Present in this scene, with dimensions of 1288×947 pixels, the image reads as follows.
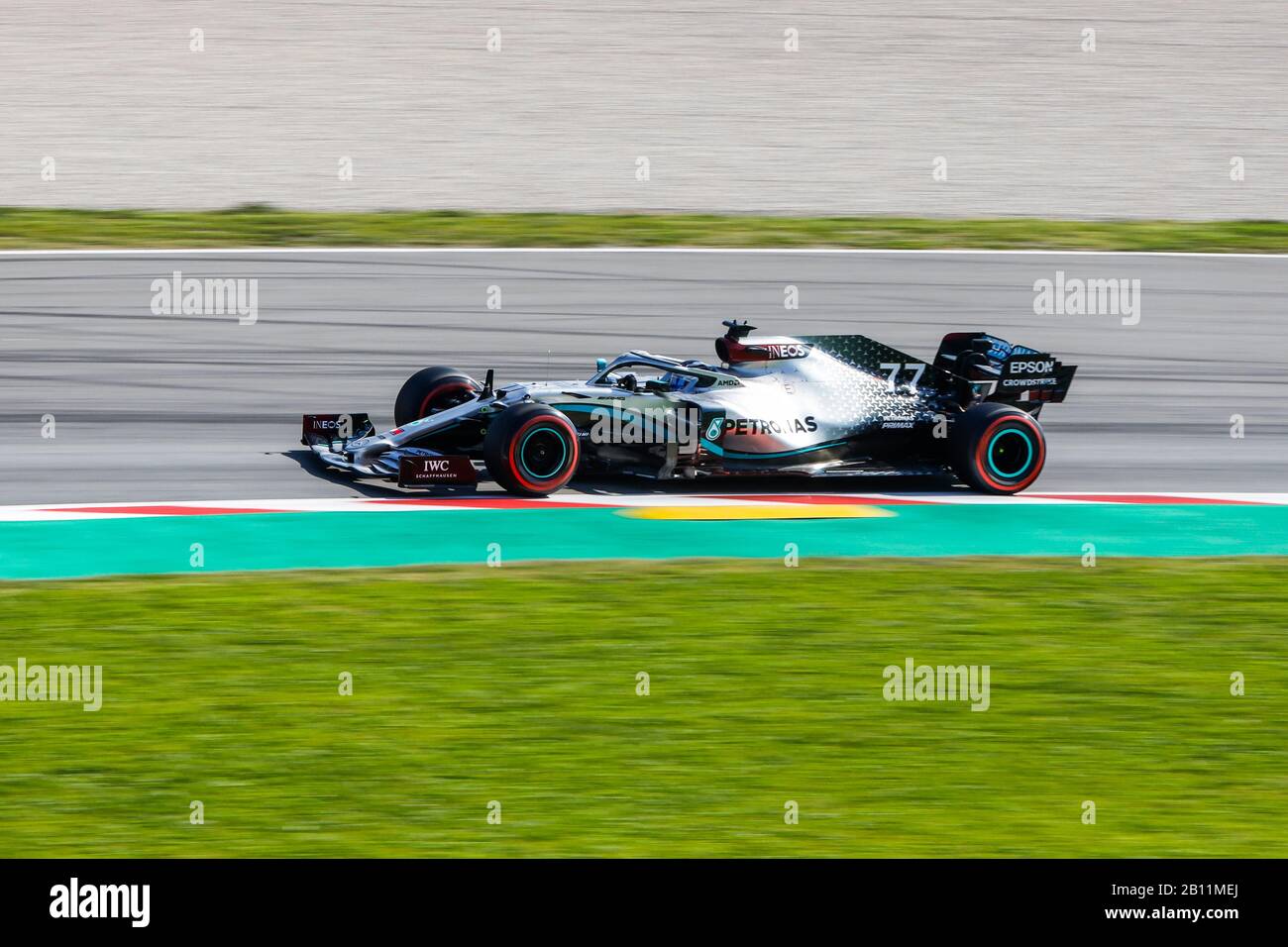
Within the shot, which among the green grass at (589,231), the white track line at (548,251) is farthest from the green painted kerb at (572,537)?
the green grass at (589,231)

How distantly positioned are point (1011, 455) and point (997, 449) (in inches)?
5.1

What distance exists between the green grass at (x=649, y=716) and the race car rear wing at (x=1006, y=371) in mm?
2229

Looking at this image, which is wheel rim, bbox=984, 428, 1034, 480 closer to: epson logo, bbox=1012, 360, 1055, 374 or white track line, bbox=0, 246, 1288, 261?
epson logo, bbox=1012, 360, 1055, 374

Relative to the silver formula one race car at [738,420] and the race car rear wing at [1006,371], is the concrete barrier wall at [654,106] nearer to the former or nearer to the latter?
the race car rear wing at [1006,371]

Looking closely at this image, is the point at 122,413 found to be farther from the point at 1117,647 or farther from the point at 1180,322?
the point at 1180,322

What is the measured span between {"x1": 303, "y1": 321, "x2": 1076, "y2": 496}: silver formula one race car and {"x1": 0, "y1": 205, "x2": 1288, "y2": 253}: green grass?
18.5ft

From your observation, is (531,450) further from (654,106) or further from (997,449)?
(654,106)

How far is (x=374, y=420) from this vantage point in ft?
43.4

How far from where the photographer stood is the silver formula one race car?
11.2 metres

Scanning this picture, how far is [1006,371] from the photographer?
11.8 metres

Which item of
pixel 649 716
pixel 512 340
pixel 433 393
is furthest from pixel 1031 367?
pixel 649 716

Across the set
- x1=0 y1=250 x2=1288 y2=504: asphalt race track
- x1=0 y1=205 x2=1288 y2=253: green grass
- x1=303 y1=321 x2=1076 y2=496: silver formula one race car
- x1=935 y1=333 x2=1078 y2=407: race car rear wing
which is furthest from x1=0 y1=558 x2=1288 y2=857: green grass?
x1=0 y1=205 x2=1288 y2=253: green grass
